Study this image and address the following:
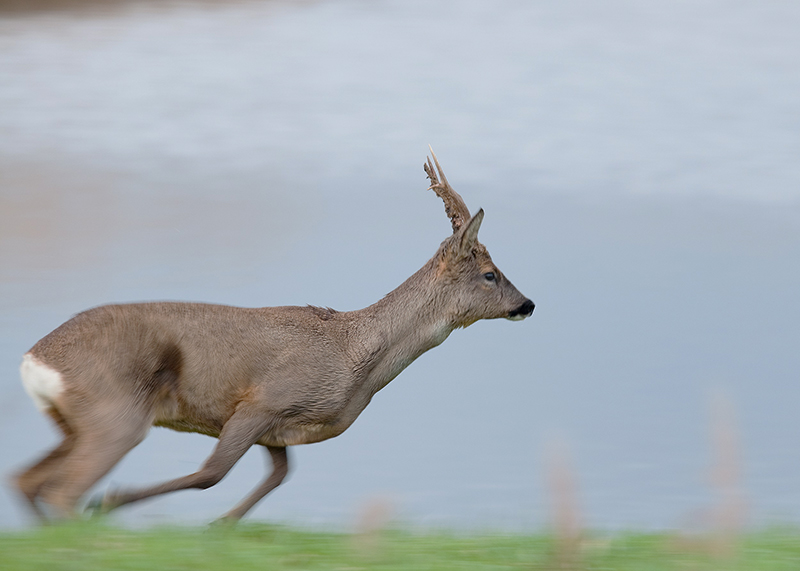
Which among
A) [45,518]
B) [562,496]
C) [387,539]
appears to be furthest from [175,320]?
[562,496]

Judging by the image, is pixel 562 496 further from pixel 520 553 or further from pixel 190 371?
pixel 190 371

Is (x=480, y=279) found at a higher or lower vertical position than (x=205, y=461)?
higher

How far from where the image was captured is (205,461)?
248 inches

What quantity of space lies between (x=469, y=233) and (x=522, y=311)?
0.82 m

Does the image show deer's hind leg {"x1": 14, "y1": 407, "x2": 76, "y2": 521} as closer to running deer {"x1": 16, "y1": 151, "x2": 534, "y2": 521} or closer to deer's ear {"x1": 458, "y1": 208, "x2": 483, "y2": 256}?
running deer {"x1": 16, "y1": 151, "x2": 534, "y2": 521}

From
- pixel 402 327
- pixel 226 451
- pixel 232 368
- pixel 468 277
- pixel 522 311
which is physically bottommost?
pixel 226 451

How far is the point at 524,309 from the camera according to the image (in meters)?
7.62

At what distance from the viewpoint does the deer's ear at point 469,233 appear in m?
7.16

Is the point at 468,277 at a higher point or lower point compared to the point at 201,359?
higher

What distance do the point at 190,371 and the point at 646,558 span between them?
312 centimetres

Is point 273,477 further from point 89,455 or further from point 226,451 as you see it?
point 89,455

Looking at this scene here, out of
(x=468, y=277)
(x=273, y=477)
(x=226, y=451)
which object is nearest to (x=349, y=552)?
(x=226, y=451)

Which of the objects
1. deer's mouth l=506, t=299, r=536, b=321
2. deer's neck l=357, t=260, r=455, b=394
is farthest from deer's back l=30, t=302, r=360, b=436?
deer's mouth l=506, t=299, r=536, b=321

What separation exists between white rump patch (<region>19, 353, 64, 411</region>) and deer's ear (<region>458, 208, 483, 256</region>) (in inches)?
120
